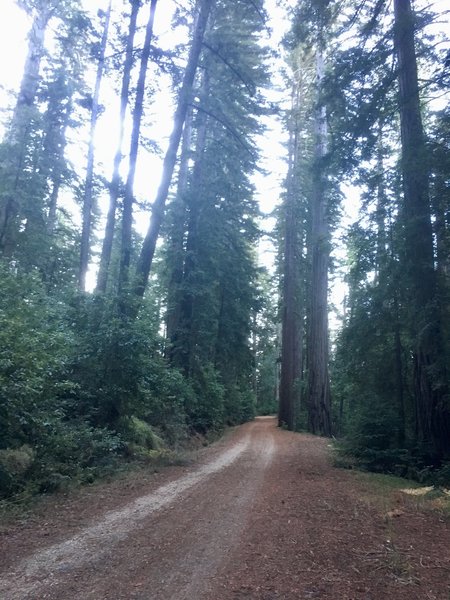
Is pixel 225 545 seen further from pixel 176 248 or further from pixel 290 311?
pixel 290 311

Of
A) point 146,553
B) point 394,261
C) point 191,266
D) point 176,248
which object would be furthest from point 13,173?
point 146,553

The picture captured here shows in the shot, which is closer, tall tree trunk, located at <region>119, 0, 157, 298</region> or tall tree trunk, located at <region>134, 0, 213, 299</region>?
tall tree trunk, located at <region>119, 0, 157, 298</region>

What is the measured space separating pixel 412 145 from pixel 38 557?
9142 millimetres

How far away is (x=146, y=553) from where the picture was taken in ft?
13.6

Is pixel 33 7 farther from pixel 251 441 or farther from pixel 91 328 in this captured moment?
pixel 251 441

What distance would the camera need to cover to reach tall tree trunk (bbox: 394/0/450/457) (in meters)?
8.45

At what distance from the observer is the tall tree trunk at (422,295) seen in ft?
27.7

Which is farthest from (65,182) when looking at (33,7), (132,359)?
(132,359)

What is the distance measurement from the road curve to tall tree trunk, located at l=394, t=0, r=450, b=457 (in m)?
4.35

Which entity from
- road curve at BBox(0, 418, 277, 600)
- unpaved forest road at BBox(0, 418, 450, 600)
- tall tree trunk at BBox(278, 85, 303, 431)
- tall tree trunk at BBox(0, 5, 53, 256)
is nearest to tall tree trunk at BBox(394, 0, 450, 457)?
unpaved forest road at BBox(0, 418, 450, 600)

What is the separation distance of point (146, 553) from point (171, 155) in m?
12.5

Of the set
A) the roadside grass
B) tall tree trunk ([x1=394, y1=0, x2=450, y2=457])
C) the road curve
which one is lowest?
the road curve

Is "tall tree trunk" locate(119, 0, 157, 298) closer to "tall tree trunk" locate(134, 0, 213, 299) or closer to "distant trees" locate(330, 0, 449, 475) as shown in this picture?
"tall tree trunk" locate(134, 0, 213, 299)

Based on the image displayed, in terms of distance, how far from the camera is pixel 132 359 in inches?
367
